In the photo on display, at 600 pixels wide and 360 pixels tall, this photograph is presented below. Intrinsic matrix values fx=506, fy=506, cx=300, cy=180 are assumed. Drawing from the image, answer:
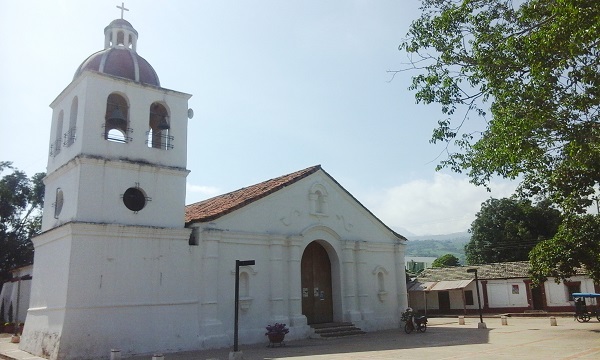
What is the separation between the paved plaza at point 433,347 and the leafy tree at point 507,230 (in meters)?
24.7

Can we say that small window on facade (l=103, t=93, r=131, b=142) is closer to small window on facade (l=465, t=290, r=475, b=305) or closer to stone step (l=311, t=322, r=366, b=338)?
stone step (l=311, t=322, r=366, b=338)

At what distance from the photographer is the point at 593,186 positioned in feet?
49.1

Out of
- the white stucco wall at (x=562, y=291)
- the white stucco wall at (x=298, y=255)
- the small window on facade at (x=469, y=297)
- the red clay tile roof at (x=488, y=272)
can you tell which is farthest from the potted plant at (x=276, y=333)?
the small window on facade at (x=469, y=297)

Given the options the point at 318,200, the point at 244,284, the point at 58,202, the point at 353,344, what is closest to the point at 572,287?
the point at 318,200

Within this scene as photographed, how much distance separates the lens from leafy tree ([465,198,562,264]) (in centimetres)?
4334

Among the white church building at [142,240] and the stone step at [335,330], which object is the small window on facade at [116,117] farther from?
the stone step at [335,330]

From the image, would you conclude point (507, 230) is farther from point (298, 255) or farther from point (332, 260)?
point (298, 255)

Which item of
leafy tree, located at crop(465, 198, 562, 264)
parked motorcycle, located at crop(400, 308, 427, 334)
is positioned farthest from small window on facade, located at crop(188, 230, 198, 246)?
leafy tree, located at crop(465, 198, 562, 264)

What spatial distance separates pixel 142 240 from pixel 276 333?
5.41 m

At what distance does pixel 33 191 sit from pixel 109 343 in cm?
2361

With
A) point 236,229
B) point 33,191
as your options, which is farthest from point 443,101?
point 33,191

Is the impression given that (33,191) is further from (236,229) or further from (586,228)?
(586,228)

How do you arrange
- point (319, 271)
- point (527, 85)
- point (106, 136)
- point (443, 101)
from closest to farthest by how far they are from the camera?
1. point (527, 85)
2. point (443, 101)
3. point (106, 136)
4. point (319, 271)

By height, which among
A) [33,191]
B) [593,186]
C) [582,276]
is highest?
[33,191]
